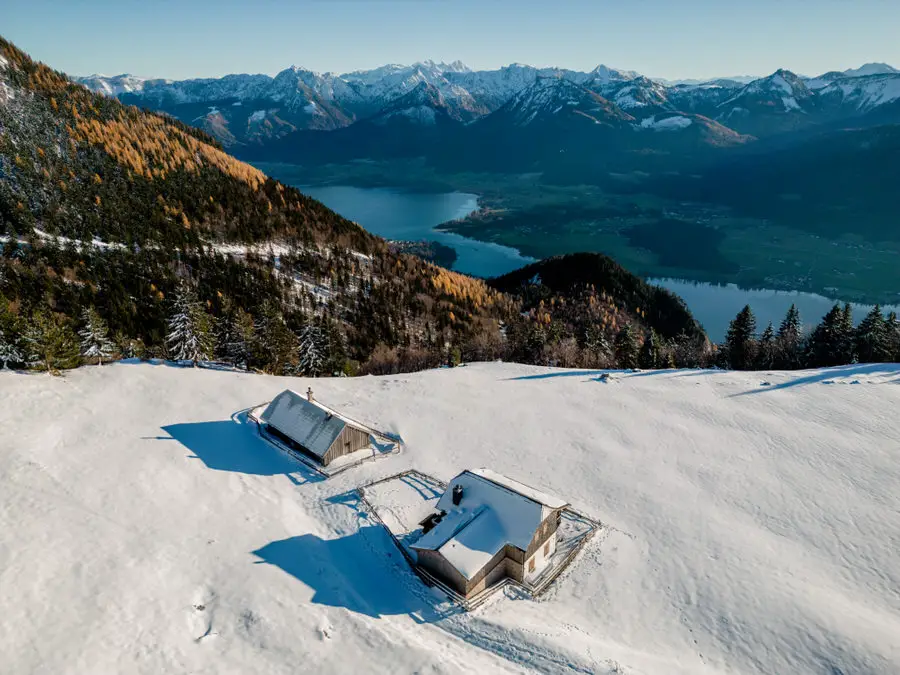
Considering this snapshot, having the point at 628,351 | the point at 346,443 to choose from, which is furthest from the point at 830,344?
the point at 346,443

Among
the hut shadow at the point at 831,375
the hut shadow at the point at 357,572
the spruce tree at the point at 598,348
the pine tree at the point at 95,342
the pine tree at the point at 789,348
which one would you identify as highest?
the pine tree at the point at 95,342

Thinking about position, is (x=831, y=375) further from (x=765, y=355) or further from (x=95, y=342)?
(x=95, y=342)

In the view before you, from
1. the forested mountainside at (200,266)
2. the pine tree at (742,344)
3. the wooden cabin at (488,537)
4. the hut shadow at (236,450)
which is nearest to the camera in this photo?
the wooden cabin at (488,537)

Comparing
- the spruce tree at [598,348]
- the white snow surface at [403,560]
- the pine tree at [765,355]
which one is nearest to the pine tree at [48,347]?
the white snow surface at [403,560]

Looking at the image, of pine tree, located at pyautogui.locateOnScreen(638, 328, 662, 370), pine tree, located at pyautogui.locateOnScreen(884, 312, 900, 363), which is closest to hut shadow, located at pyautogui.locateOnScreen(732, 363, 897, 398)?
pine tree, located at pyautogui.locateOnScreen(884, 312, 900, 363)

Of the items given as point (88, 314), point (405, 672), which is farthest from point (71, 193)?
point (405, 672)

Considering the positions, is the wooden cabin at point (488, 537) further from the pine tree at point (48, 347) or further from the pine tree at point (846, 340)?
the pine tree at point (846, 340)
